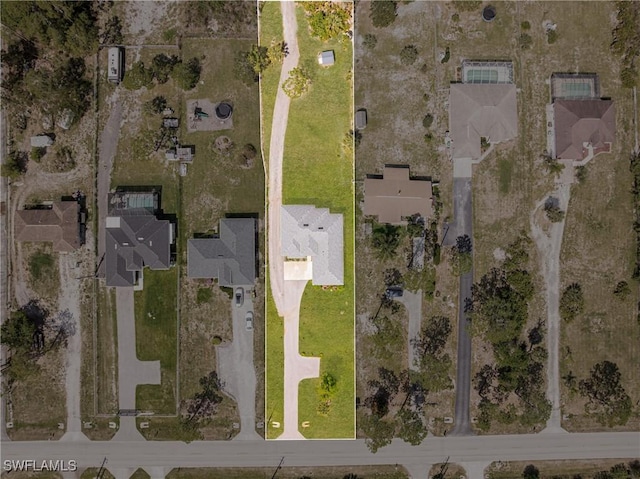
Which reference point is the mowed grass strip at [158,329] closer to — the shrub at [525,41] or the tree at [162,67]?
the tree at [162,67]

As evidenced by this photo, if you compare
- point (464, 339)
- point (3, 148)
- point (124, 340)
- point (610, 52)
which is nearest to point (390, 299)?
point (464, 339)

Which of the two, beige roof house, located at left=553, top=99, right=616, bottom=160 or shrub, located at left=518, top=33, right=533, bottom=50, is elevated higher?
shrub, located at left=518, top=33, right=533, bottom=50

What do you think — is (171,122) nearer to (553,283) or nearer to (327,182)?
(327,182)

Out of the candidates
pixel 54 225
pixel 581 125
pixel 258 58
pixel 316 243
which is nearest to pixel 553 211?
pixel 581 125

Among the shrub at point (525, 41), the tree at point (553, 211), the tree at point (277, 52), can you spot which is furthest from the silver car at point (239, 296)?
the shrub at point (525, 41)

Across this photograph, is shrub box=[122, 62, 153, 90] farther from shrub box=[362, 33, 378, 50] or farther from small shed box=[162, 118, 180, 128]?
shrub box=[362, 33, 378, 50]

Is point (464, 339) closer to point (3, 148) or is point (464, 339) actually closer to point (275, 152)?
point (275, 152)

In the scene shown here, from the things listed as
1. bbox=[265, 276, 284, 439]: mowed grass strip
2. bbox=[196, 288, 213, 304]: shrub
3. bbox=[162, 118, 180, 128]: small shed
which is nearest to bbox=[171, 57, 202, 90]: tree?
bbox=[162, 118, 180, 128]: small shed

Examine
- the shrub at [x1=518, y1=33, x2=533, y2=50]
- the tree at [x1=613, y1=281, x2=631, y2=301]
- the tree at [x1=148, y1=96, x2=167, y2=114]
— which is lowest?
the tree at [x1=613, y1=281, x2=631, y2=301]
